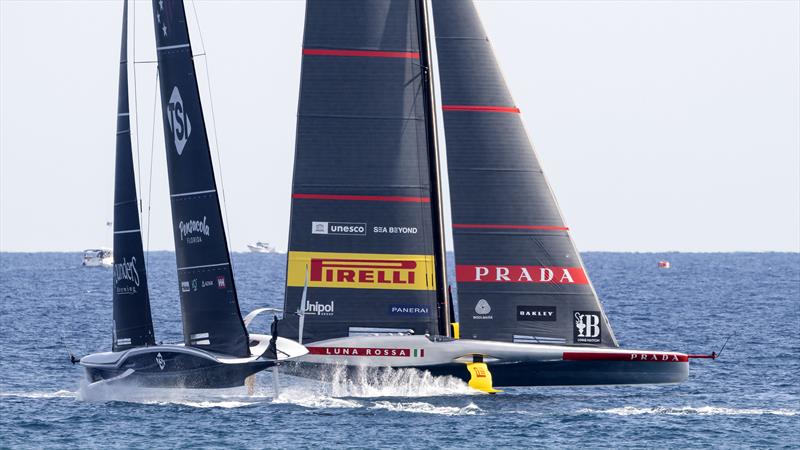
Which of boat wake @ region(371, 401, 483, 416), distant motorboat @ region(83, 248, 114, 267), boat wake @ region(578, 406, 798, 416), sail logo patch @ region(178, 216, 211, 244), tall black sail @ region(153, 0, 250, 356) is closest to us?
boat wake @ region(371, 401, 483, 416)

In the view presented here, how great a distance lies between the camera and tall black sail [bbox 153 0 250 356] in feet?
101

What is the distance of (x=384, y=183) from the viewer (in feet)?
107

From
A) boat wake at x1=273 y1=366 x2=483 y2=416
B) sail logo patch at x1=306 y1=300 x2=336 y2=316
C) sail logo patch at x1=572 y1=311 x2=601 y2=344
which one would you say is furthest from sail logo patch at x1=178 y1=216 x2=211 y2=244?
sail logo patch at x1=572 y1=311 x2=601 y2=344

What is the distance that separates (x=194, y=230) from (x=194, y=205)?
1.74 ft

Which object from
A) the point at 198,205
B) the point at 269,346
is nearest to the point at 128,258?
the point at 198,205

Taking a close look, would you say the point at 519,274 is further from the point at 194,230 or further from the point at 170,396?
the point at 170,396

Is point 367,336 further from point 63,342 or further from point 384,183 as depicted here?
point 63,342

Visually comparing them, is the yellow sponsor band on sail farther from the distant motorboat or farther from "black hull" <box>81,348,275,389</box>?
the distant motorboat

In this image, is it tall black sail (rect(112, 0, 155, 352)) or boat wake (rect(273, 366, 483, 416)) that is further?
boat wake (rect(273, 366, 483, 416))

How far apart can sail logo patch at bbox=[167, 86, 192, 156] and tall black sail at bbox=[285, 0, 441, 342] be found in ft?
8.87

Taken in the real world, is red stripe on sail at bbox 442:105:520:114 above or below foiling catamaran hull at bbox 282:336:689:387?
above

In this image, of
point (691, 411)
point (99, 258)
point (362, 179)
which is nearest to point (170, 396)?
point (362, 179)

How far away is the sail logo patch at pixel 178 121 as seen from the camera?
102 feet

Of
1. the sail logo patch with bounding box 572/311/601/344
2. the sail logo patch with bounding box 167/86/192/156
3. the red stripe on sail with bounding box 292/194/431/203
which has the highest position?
the sail logo patch with bounding box 167/86/192/156
